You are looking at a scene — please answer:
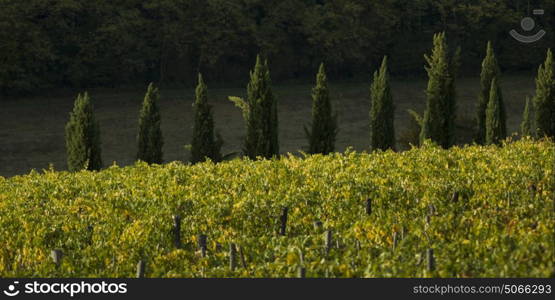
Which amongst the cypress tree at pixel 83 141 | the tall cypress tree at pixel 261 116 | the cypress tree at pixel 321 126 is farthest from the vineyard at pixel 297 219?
the cypress tree at pixel 321 126

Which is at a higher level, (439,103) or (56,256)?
(439,103)

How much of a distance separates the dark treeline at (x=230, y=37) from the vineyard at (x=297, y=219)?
3812cm

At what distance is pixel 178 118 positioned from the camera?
202 feet

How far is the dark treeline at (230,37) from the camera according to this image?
6144cm

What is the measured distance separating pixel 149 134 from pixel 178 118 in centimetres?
2578

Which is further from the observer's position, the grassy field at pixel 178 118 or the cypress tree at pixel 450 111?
the grassy field at pixel 178 118

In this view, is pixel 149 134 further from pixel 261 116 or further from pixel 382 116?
pixel 382 116

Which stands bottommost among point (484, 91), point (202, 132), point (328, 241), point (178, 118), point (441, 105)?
point (328, 241)

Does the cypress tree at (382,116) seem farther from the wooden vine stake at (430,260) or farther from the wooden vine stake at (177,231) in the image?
the wooden vine stake at (430,260)

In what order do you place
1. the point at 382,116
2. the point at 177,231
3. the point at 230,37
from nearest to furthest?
the point at 177,231 < the point at 382,116 < the point at 230,37

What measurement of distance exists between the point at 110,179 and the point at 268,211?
7.52m

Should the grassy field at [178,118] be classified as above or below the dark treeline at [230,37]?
below

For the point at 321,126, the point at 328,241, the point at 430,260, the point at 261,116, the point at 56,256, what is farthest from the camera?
the point at 321,126

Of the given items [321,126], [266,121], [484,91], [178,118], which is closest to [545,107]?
[484,91]
